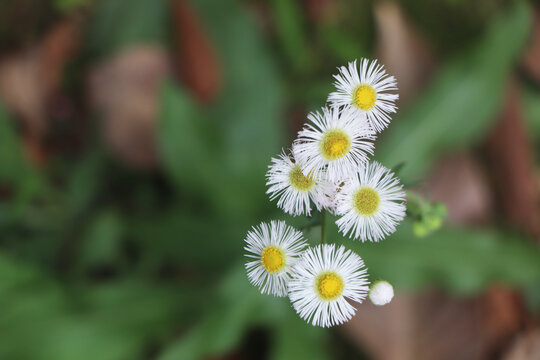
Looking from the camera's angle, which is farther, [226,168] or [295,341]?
[226,168]

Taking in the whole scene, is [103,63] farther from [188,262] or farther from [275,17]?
[188,262]

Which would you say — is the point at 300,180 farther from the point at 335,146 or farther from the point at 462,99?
the point at 462,99

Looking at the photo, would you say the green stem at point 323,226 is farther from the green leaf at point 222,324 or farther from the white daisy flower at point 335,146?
the green leaf at point 222,324

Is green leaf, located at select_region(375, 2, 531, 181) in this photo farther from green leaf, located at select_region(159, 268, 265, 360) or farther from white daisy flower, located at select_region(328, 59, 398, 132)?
white daisy flower, located at select_region(328, 59, 398, 132)

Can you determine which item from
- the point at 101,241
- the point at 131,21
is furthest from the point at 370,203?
the point at 131,21

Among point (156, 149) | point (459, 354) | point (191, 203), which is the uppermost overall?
point (156, 149)

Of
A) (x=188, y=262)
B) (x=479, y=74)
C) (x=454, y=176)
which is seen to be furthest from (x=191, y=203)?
(x=479, y=74)
